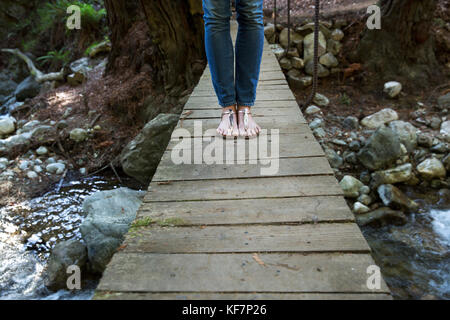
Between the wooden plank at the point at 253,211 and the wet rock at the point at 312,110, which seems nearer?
the wooden plank at the point at 253,211

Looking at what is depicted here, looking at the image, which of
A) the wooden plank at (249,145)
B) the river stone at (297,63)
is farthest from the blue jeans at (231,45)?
the river stone at (297,63)

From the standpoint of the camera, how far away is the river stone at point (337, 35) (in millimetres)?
4477

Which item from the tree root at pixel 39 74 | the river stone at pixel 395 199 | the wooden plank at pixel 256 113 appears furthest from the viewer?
the tree root at pixel 39 74

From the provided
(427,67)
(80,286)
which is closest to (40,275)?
(80,286)

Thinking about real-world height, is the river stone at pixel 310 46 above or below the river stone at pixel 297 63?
above

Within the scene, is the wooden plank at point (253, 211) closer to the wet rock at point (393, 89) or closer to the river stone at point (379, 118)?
the river stone at point (379, 118)

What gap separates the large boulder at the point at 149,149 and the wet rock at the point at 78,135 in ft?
4.29

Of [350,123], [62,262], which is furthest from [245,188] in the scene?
[350,123]

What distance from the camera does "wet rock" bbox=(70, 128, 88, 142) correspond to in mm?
4395

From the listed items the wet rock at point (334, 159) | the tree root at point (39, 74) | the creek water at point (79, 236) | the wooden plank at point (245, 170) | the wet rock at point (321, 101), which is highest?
the wooden plank at point (245, 170)

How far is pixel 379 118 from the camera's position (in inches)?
153

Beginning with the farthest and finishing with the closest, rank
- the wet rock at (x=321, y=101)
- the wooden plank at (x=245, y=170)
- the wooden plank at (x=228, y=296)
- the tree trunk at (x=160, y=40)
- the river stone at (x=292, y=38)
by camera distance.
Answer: the river stone at (x=292, y=38)
the wet rock at (x=321, y=101)
the tree trunk at (x=160, y=40)
the wooden plank at (x=245, y=170)
the wooden plank at (x=228, y=296)

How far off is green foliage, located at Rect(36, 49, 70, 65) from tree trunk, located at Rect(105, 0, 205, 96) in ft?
7.43

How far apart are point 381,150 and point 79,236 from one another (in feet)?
10.7
